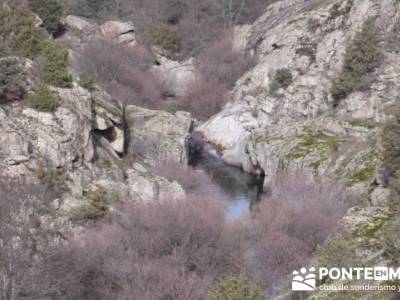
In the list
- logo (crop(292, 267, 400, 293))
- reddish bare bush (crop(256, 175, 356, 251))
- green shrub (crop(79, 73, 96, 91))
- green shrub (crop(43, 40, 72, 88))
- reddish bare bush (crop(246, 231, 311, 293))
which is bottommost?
reddish bare bush (crop(246, 231, 311, 293))

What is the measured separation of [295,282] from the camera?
1661cm

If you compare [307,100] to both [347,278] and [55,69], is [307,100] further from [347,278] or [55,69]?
[347,278]

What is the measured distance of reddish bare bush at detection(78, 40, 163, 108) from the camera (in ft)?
188

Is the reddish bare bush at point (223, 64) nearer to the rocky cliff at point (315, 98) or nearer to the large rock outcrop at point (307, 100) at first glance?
the rocky cliff at point (315, 98)

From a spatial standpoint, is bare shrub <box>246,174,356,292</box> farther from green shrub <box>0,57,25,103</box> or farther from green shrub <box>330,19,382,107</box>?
green shrub <box>330,19,382,107</box>

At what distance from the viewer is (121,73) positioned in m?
60.4

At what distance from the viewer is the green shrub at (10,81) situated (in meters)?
32.8

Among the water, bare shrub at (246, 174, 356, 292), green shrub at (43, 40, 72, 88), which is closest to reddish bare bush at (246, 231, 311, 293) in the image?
bare shrub at (246, 174, 356, 292)

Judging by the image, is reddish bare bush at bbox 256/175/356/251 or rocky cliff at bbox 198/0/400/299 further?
rocky cliff at bbox 198/0/400/299

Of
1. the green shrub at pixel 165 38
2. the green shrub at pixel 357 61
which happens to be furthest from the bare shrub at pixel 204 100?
the green shrub at pixel 357 61

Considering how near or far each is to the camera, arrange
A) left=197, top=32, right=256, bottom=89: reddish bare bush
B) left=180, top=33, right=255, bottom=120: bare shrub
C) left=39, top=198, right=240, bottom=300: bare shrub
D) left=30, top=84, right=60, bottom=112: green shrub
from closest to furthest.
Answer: left=39, top=198, right=240, bottom=300: bare shrub < left=30, top=84, right=60, bottom=112: green shrub < left=180, top=33, right=255, bottom=120: bare shrub < left=197, top=32, right=256, bottom=89: reddish bare bush

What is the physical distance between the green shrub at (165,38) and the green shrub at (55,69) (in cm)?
3624

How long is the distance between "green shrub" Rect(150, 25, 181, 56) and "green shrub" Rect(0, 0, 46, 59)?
3204 centimetres

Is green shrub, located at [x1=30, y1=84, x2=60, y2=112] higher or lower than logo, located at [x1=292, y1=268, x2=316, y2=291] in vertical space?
higher
